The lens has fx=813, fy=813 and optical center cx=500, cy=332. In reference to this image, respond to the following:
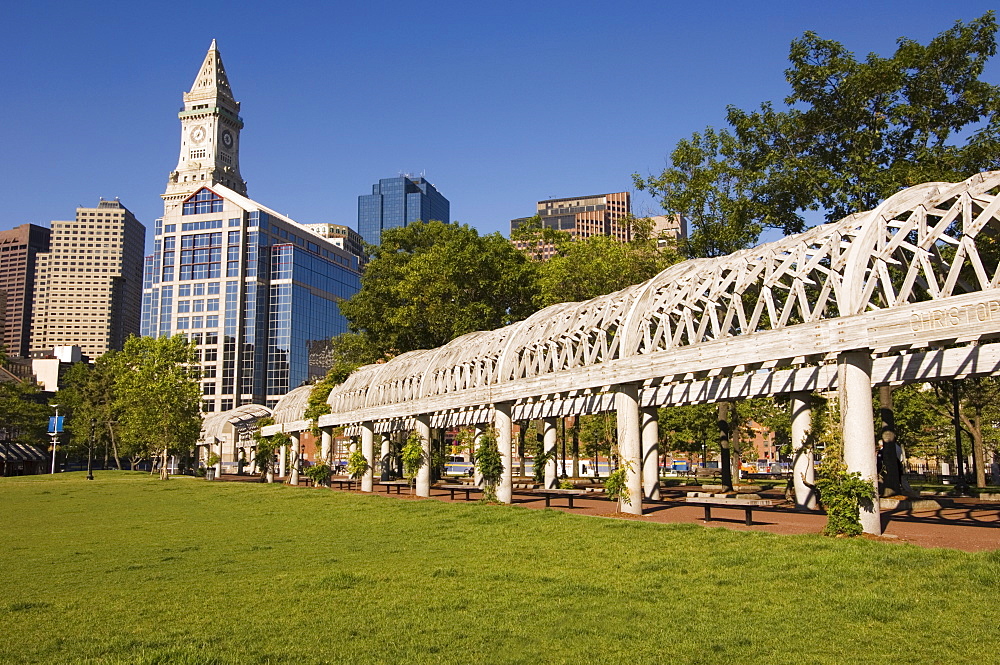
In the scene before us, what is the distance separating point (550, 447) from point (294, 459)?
63.0 feet

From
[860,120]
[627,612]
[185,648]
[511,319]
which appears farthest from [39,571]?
[511,319]

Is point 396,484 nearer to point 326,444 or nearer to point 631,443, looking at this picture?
point 326,444

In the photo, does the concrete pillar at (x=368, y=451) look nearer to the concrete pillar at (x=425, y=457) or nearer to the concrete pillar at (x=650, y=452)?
the concrete pillar at (x=425, y=457)

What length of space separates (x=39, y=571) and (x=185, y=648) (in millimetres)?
6356

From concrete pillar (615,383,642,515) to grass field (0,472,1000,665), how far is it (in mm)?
3449

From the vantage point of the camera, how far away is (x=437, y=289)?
45219 mm

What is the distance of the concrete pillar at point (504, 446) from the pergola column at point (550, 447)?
5133 millimetres

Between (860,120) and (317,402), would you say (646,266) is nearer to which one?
(860,120)

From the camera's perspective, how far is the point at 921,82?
2755 centimetres

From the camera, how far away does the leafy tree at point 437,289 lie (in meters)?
45.7

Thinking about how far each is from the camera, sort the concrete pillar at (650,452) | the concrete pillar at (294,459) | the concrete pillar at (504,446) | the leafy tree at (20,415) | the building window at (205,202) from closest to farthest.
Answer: the concrete pillar at (650,452), the concrete pillar at (504,446), the concrete pillar at (294,459), the leafy tree at (20,415), the building window at (205,202)

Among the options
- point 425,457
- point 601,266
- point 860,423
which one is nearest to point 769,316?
point 860,423

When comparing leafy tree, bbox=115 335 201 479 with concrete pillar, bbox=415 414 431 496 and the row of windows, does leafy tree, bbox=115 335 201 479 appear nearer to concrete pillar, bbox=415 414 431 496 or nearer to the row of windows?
concrete pillar, bbox=415 414 431 496

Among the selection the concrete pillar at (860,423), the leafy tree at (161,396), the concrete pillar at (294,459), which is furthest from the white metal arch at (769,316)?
the leafy tree at (161,396)
